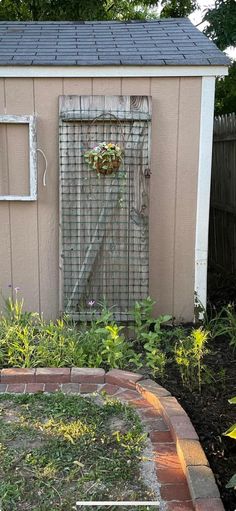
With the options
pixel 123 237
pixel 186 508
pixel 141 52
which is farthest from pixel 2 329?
pixel 141 52

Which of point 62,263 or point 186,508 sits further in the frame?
point 62,263

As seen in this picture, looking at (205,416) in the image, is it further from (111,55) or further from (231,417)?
(111,55)

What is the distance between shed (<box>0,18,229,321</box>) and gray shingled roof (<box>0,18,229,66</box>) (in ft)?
0.06

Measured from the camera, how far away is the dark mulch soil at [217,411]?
2553mm

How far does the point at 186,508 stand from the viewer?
2287 millimetres

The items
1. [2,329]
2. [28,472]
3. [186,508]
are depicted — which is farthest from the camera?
[2,329]

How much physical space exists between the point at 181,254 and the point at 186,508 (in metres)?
2.61

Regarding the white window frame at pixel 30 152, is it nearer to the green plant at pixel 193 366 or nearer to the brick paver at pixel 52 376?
the brick paver at pixel 52 376

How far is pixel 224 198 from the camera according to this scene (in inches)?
256

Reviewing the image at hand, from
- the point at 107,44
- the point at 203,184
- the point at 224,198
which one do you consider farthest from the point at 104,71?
the point at 224,198

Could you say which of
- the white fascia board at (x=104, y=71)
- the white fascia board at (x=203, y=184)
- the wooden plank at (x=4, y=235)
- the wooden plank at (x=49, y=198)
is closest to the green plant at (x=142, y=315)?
the white fascia board at (x=203, y=184)

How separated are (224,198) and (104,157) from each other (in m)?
2.71

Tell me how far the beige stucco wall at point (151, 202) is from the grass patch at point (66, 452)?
1.50 meters

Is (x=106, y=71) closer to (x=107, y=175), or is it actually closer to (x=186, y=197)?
(x=107, y=175)
